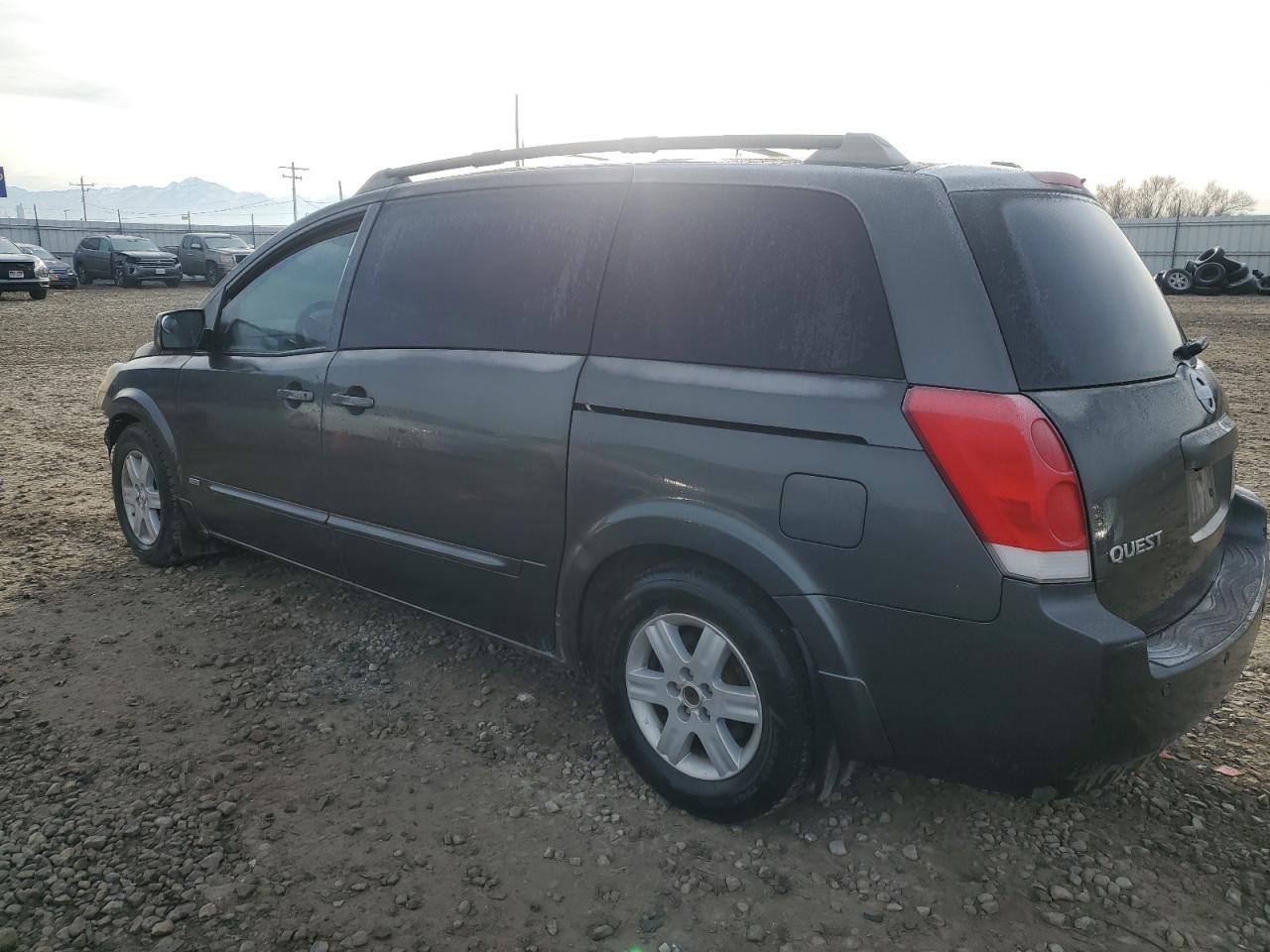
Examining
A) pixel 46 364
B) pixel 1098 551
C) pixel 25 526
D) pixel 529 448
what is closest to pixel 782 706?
pixel 1098 551

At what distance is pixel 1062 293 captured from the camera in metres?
2.32

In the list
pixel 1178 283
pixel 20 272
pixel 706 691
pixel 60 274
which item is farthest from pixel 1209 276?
pixel 60 274

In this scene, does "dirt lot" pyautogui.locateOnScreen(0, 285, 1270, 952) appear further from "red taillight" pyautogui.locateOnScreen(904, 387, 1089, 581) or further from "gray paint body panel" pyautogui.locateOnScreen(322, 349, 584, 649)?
"red taillight" pyautogui.locateOnScreen(904, 387, 1089, 581)

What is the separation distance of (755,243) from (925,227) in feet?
1.51

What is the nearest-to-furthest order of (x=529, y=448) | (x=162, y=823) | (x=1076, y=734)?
(x=1076, y=734)
(x=162, y=823)
(x=529, y=448)

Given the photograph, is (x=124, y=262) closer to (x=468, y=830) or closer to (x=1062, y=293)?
(x=468, y=830)

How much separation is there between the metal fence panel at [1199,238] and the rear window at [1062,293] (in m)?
39.9

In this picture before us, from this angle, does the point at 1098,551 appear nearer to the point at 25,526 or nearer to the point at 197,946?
the point at 197,946

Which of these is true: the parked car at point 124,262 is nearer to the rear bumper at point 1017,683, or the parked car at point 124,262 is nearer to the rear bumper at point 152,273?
the rear bumper at point 152,273

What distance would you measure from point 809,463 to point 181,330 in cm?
→ 311

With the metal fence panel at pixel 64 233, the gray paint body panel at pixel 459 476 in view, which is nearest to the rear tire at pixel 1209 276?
the gray paint body panel at pixel 459 476

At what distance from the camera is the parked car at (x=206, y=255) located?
32.2 metres

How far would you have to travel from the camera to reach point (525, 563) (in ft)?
9.78

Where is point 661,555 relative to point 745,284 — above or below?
below
